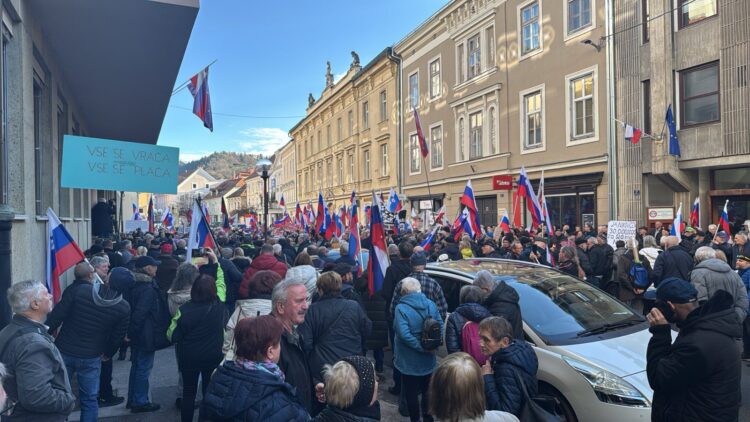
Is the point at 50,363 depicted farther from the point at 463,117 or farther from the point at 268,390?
the point at 463,117

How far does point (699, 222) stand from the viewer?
560 inches

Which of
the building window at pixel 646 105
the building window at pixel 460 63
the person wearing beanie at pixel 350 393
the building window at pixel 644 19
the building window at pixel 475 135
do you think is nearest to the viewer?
the person wearing beanie at pixel 350 393

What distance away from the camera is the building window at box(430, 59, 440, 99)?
88.4 ft

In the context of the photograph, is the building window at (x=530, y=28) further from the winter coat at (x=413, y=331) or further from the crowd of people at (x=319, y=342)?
the winter coat at (x=413, y=331)

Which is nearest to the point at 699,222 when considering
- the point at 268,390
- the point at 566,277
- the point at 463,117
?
the point at 566,277

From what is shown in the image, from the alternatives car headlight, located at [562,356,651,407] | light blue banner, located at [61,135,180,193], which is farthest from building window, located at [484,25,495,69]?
car headlight, located at [562,356,651,407]

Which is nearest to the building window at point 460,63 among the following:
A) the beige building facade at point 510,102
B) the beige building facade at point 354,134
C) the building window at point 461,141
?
the beige building facade at point 510,102

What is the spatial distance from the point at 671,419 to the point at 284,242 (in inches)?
391

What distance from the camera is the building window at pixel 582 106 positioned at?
Answer: 17.2 metres

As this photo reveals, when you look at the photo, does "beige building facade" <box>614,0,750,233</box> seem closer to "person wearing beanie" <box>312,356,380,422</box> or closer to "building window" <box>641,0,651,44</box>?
"building window" <box>641,0,651,44</box>

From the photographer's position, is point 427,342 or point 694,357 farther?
point 427,342

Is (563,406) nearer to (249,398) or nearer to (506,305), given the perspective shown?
(506,305)

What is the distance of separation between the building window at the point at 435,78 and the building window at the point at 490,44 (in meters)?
4.63

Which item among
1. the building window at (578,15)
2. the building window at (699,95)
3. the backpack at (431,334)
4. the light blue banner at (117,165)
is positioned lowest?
the backpack at (431,334)
